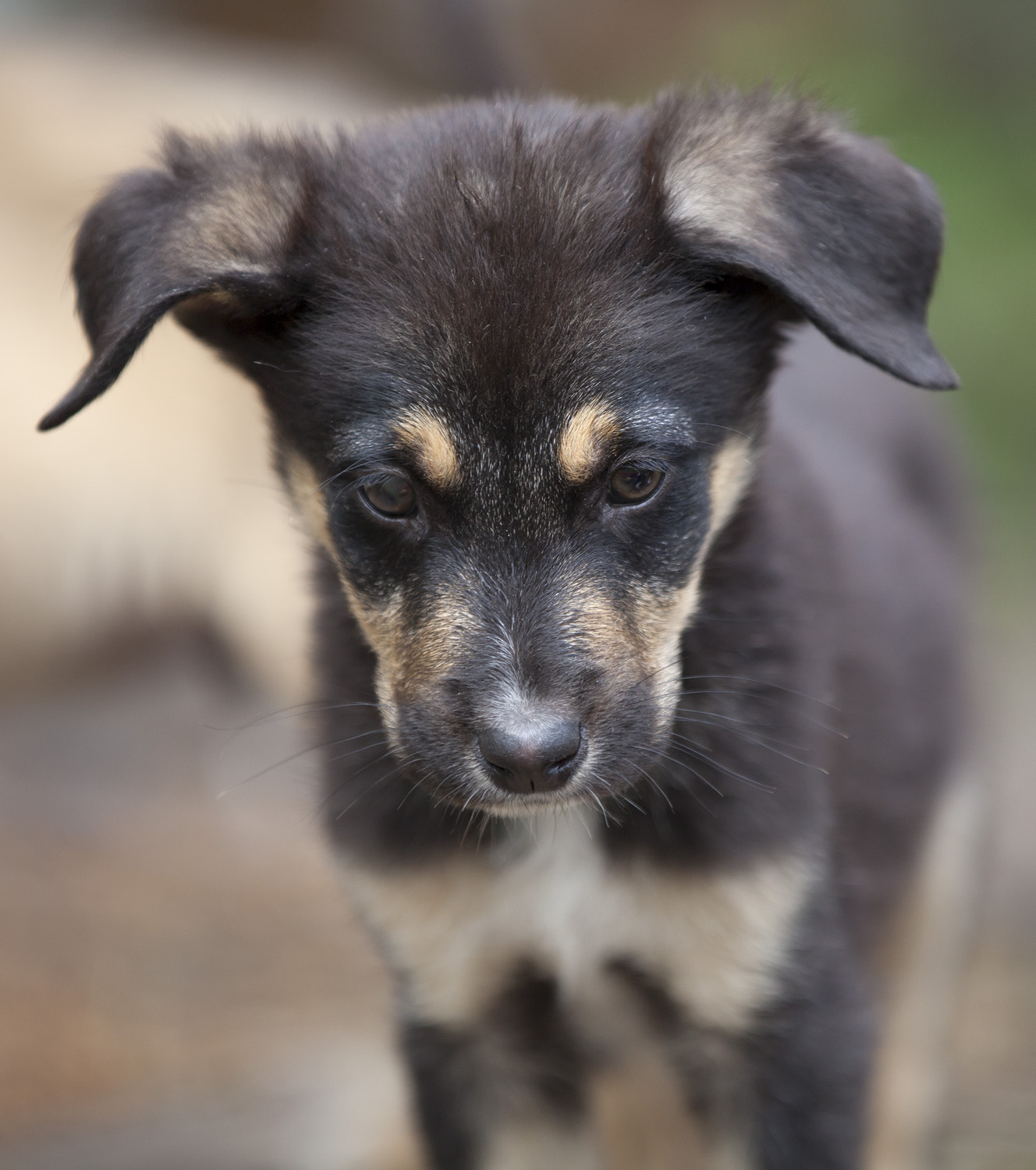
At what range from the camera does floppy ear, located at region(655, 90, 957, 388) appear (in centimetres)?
260

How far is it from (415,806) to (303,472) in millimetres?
691

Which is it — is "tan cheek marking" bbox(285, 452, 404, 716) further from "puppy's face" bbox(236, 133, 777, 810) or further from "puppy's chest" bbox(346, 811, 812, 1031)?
"puppy's chest" bbox(346, 811, 812, 1031)

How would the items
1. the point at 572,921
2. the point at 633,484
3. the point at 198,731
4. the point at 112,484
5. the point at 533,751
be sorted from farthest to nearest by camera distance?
the point at 198,731, the point at 112,484, the point at 572,921, the point at 633,484, the point at 533,751

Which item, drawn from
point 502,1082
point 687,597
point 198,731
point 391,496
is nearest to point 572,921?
point 502,1082

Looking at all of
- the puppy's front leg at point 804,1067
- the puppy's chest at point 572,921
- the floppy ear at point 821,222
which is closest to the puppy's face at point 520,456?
the floppy ear at point 821,222

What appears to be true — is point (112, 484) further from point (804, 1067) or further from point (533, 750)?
point (533, 750)

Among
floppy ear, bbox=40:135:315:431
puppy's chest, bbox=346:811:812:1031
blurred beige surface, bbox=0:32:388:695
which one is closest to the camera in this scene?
floppy ear, bbox=40:135:315:431

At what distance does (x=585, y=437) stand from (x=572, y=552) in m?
0.20

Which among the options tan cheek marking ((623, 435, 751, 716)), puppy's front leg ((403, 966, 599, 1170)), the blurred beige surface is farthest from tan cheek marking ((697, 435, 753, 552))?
the blurred beige surface

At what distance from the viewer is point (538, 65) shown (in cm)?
887

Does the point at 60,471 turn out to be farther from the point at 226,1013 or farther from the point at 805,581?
the point at 805,581

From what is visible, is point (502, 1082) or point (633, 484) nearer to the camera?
point (633, 484)

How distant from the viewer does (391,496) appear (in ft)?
9.12

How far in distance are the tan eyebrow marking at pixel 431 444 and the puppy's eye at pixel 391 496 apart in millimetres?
81
